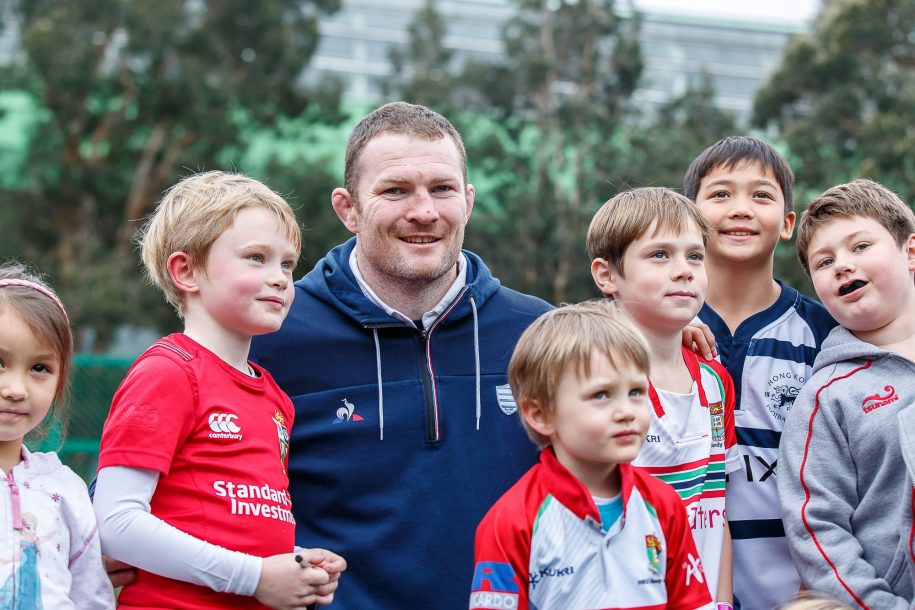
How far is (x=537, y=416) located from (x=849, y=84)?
15.8 m

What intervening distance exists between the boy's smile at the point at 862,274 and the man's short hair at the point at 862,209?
0.03 metres

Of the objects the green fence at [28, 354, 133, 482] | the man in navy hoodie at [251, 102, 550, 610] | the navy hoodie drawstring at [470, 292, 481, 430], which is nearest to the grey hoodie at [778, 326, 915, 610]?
the man in navy hoodie at [251, 102, 550, 610]

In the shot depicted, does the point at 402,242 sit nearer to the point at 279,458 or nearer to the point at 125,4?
the point at 279,458

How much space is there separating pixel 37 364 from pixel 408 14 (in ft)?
112

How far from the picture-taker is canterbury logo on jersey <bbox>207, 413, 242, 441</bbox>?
282 cm

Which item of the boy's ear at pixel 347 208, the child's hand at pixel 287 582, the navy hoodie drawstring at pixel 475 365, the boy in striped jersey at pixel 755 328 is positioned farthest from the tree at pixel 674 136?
the child's hand at pixel 287 582

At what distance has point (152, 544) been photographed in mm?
2648

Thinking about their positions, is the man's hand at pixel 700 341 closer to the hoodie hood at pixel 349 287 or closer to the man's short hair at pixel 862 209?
the man's short hair at pixel 862 209

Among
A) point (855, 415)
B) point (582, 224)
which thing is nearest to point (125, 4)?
point (582, 224)

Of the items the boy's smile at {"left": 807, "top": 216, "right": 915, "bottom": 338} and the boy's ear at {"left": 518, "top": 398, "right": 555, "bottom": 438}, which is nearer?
the boy's ear at {"left": 518, "top": 398, "right": 555, "bottom": 438}

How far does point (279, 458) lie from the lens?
9.84 feet

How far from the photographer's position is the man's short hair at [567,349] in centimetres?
269

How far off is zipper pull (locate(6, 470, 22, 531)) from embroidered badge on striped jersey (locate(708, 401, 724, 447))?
2.07 m

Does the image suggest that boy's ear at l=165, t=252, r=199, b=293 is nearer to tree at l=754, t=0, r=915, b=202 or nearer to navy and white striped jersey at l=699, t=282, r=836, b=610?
navy and white striped jersey at l=699, t=282, r=836, b=610
